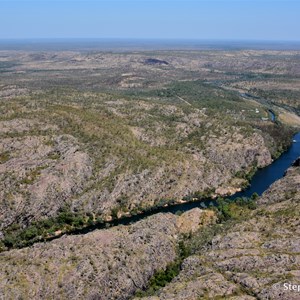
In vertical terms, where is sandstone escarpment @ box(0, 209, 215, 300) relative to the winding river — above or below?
above

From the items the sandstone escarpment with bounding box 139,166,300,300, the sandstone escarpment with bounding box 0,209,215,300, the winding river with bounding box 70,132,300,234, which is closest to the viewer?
the sandstone escarpment with bounding box 139,166,300,300

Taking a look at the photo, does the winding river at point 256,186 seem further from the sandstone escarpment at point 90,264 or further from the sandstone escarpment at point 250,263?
the sandstone escarpment at point 250,263

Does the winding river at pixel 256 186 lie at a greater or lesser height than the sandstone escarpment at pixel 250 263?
lesser

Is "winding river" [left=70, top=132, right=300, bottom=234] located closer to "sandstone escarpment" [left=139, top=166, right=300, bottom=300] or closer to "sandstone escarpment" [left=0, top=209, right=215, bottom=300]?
"sandstone escarpment" [left=0, top=209, right=215, bottom=300]

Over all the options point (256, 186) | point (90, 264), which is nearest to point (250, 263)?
point (90, 264)

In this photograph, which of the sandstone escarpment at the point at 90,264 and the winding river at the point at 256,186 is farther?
the winding river at the point at 256,186

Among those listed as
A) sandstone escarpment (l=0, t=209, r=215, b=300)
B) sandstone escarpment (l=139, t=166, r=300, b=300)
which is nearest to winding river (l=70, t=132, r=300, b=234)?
sandstone escarpment (l=0, t=209, r=215, b=300)

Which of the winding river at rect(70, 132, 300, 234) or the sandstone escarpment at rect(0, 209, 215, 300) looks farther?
the winding river at rect(70, 132, 300, 234)

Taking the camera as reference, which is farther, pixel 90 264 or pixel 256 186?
pixel 256 186

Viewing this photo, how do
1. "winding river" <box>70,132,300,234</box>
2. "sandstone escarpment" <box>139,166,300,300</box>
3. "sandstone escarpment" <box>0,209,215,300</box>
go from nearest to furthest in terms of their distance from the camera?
"sandstone escarpment" <box>139,166,300,300</box>
"sandstone escarpment" <box>0,209,215,300</box>
"winding river" <box>70,132,300,234</box>

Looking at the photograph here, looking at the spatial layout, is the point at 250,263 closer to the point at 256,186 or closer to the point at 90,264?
the point at 90,264

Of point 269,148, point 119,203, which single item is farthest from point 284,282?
point 269,148

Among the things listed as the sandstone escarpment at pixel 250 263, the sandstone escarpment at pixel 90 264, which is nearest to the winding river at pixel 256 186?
the sandstone escarpment at pixel 90 264
